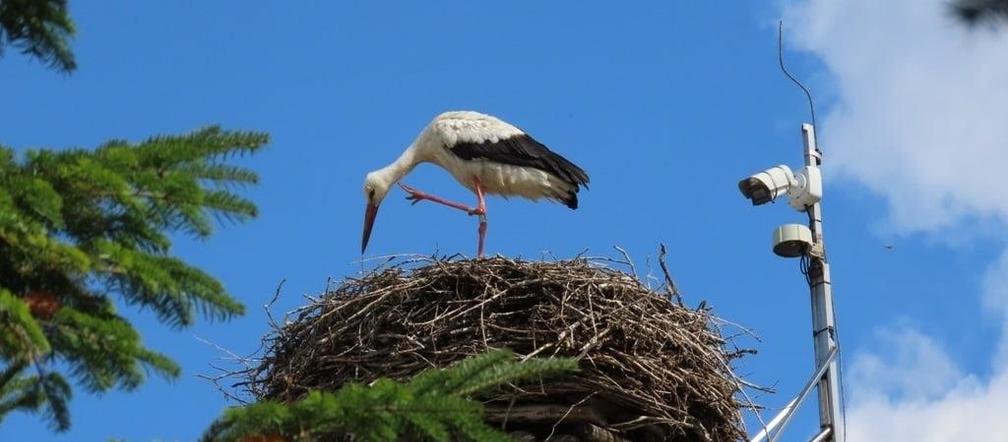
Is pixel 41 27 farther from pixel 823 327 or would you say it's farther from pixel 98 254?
pixel 823 327

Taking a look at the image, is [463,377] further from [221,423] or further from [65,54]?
[65,54]

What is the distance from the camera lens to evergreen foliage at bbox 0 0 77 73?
4926mm

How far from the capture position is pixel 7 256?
471cm

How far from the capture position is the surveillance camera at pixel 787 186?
1120 cm

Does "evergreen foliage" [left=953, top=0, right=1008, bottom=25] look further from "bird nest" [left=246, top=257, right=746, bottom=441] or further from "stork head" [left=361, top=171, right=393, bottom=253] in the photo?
"stork head" [left=361, top=171, right=393, bottom=253]

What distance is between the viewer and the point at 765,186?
1122 centimetres

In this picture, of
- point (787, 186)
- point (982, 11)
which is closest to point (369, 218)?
point (787, 186)

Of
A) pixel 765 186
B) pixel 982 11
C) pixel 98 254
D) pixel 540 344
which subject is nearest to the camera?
pixel 982 11

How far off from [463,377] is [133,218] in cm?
104

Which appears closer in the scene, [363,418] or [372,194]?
[363,418]

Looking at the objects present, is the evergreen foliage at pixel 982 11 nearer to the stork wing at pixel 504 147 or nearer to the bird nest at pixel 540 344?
the bird nest at pixel 540 344

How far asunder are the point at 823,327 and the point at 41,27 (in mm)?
7046

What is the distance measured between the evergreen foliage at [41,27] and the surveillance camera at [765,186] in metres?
6.66

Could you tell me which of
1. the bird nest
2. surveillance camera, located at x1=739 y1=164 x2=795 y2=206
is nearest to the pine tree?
the bird nest
